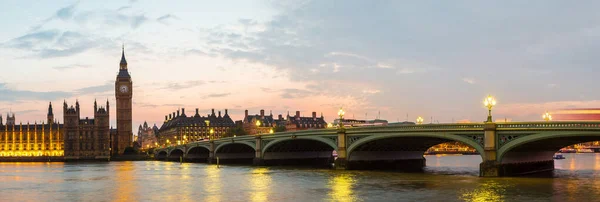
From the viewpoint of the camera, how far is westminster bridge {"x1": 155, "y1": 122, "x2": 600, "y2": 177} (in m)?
55.3

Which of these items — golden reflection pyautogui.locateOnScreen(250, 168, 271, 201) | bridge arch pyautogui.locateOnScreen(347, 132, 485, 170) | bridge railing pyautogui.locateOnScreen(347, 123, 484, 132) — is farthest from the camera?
bridge arch pyautogui.locateOnScreen(347, 132, 485, 170)

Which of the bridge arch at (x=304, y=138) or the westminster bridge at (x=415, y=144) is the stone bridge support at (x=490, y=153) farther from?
the bridge arch at (x=304, y=138)

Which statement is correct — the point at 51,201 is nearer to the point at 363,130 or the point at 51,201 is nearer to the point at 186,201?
the point at 186,201

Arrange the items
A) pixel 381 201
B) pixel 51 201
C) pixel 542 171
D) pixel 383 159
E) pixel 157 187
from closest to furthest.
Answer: pixel 381 201 < pixel 51 201 < pixel 157 187 < pixel 542 171 < pixel 383 159

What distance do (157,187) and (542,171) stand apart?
4074cm

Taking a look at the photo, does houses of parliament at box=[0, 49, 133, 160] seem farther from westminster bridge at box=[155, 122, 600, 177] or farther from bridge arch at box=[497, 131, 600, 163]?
bridge arch at box=[497, 131, 600, 163]

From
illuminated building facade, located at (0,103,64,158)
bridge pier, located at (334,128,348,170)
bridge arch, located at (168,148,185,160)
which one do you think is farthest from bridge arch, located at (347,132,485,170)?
illuminated building facade, located at (0,103,64,158)

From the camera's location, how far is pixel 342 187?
5362 centimetres

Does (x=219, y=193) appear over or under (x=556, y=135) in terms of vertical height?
under

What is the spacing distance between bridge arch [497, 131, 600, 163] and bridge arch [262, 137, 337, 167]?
35369mm

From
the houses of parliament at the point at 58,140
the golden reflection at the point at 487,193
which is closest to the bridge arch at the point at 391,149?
the golden reflection at the point at 487,193

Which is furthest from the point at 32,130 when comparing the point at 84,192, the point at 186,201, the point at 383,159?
the point at 186,201

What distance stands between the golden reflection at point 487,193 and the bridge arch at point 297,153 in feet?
150

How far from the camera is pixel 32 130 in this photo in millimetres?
196500
